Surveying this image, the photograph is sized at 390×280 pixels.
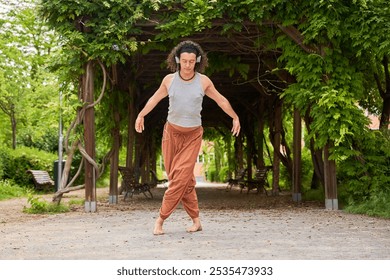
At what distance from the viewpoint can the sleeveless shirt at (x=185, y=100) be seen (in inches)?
249

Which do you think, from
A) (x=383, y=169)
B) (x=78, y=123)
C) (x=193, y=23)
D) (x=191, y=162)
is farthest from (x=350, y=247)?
(x=78, y=123)

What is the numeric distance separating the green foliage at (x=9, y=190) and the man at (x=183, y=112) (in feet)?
38.0

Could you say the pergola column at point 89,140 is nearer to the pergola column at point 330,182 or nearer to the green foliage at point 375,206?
the pergola column at point 330,182

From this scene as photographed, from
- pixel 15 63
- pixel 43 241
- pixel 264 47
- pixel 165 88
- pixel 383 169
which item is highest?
pixel 15 63

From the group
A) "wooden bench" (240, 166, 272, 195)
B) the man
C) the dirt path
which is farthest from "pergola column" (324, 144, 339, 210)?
"wooden bench" (240, 166, 272, 195)

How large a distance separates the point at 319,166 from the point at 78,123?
5.30 meters

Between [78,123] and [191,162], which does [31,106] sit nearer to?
[78,123]

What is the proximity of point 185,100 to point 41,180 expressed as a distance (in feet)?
50.2

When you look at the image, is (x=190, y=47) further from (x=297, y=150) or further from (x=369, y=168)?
(x=297, y=150)

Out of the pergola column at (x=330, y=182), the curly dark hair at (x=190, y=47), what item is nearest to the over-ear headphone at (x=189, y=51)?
the curly dark hair at (x=190, y=47)

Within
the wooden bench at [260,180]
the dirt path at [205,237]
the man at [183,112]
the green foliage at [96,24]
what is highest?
the green foliage at [96,24]

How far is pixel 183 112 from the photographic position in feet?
21.0

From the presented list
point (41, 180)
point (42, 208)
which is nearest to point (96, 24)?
point (42, 208)
